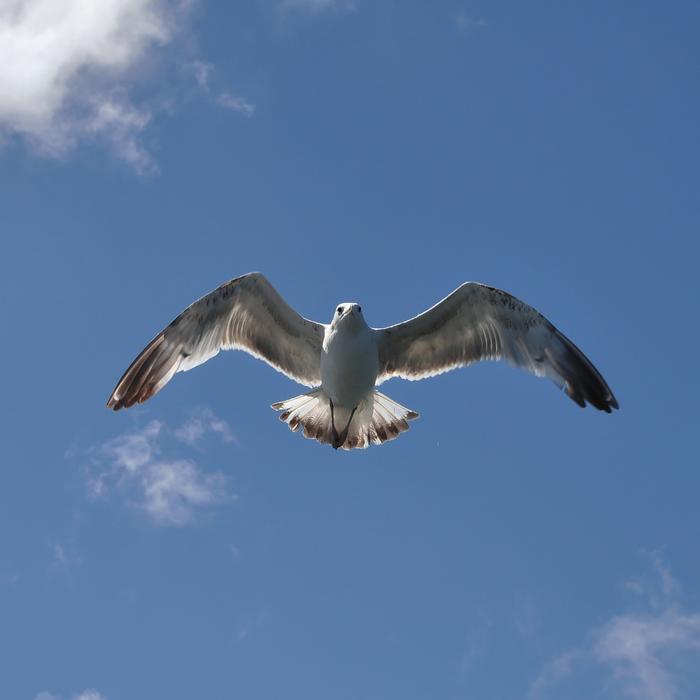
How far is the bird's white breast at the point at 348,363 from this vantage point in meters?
10.5

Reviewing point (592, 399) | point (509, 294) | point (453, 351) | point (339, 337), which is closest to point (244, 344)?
point (339, 337)

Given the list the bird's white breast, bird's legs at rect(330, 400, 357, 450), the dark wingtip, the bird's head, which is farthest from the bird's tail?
the dark wingtip

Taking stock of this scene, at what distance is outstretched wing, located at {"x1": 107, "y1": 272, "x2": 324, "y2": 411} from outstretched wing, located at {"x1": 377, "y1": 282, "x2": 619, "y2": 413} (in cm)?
105

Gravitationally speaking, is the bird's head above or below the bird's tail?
above

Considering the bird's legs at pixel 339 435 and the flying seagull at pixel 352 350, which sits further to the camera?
the bird's legs at pixel 339 435

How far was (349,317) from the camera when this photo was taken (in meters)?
10.4

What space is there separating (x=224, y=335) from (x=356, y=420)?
1932mm

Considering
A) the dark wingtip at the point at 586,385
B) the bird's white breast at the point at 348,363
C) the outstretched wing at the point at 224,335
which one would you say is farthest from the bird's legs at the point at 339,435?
the dark wingtip at the point at 586,385

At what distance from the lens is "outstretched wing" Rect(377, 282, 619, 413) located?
10.7m

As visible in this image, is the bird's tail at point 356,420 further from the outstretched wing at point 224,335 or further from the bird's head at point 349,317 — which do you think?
the bird's head at point 349,317

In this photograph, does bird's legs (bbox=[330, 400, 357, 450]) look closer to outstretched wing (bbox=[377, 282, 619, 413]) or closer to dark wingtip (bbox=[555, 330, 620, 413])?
outstretched wing (bbox=[377, 282, 619, 413])

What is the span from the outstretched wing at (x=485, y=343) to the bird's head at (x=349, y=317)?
613 mm

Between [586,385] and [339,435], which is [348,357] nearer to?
[339,435]

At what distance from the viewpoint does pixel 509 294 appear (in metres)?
10.8
